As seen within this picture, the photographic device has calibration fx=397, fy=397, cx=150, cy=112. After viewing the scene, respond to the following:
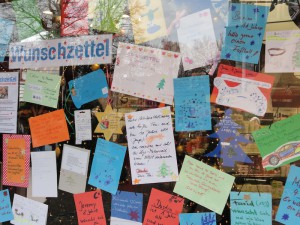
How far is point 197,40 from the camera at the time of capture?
1.96 m

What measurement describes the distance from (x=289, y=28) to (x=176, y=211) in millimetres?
1041

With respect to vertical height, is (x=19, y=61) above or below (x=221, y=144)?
above

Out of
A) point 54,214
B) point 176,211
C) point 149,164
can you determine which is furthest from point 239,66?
point 54,214

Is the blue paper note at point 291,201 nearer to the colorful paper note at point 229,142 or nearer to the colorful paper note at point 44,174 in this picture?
the colorful paper note at point 229,142

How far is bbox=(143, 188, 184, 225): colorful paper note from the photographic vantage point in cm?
201

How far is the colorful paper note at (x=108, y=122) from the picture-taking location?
209 cm

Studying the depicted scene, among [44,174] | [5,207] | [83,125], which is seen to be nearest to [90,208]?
[44,174]

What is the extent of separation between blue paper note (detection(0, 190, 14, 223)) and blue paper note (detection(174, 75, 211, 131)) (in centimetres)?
111

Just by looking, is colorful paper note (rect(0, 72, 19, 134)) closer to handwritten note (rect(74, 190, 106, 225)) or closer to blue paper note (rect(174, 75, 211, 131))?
handwritten note (rect(74, 190, 106, 225))

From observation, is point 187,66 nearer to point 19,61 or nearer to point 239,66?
point 239,66

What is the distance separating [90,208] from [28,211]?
0.40m

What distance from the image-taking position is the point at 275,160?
6.09ft

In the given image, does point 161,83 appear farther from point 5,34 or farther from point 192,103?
point 5,34

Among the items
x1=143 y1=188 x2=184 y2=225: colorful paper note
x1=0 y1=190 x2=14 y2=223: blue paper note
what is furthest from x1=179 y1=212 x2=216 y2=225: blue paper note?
x1=0 y1=190 x2=14 y2=223: blue paper note
